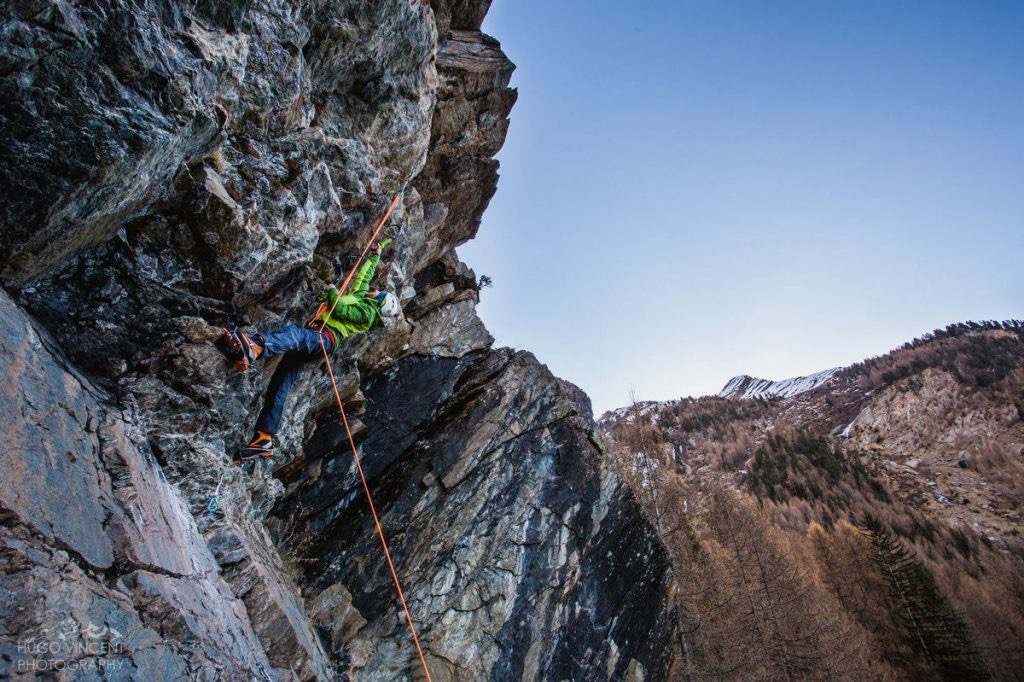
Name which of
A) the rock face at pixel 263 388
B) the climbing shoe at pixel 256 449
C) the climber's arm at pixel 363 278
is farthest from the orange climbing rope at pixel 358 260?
the climbing shoe at pixel 256 449

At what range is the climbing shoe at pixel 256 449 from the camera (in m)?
6.37

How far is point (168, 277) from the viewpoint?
5.23 m

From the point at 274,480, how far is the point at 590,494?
6071 mm

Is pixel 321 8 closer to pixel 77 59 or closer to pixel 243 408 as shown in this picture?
pixel 77 59

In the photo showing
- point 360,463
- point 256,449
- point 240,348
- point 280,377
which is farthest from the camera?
point 360,463

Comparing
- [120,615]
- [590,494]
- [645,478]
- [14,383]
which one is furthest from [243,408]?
[645,478]

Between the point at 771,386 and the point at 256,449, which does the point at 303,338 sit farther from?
the point at 771,386

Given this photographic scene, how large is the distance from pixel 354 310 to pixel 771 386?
296 feet

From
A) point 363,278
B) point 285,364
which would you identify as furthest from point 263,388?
point 363,278

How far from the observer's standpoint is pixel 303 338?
22.3 feet

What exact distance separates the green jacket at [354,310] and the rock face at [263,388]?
0.42 metres

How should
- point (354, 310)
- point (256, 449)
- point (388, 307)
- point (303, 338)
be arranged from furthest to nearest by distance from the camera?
point (388, 307) → point (354, 310) → point (303, 338) → point (256, 449)

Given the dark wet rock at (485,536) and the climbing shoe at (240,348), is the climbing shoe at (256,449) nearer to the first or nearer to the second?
the climbing shoe at (240,348)

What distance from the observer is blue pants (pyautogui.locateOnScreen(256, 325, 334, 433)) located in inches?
257
